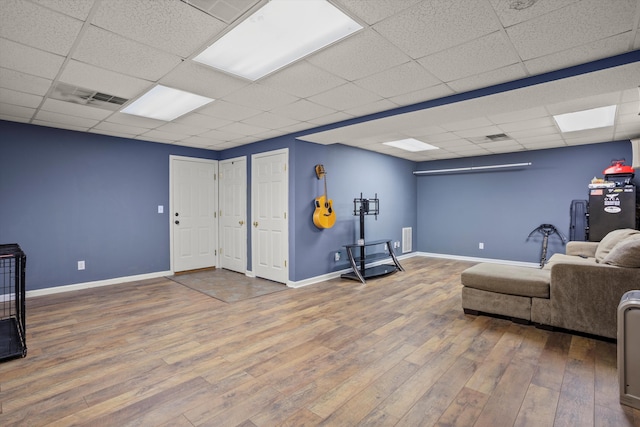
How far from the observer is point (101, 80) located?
2.81 metres

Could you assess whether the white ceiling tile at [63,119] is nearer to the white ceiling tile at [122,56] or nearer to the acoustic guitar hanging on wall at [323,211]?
the white ceiling tile at [122,56]

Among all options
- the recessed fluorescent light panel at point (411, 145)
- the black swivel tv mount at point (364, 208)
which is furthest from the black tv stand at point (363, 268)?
the recessed fluorescent light panel at point (411, 145)

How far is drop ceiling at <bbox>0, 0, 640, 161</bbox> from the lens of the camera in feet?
6.11

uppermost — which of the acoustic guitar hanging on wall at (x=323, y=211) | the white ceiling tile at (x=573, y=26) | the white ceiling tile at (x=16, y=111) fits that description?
the white ceiling tile at (x=573, y=26)

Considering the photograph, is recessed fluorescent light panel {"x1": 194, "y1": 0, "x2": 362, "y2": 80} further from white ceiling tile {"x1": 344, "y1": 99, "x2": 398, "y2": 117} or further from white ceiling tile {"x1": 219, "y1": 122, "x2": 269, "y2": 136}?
white ceiling tile {"x1": 219, "y1": 122, "x2": 269, "y2": 136}

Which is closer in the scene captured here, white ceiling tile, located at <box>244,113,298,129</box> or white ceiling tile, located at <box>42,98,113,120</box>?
white ceiling tile, located at <box>42,98,113,120</box>

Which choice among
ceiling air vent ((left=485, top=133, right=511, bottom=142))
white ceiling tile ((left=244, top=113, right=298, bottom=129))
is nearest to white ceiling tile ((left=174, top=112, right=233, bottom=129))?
white ceiling tile ((left=244, top=113, right=298, bottom=129))

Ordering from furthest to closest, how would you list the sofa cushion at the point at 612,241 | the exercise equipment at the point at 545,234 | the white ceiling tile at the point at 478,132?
1. the exercise equipment at the point at 545,234
2. the white ceiling tile at the point at 478,132
3. the sofa cushion at the point at 612,241

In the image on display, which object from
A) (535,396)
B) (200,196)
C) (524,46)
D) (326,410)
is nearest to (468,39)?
(524,46)

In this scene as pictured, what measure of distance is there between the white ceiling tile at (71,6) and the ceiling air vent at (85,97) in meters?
1.37

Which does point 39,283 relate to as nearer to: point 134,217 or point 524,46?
point 134,217

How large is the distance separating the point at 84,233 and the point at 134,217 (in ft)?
2.35

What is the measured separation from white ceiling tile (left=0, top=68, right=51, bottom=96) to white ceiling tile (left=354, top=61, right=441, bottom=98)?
9.31ft

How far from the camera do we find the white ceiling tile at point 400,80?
8.66 feet
